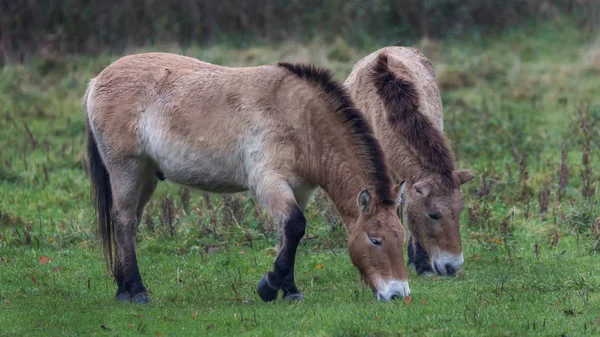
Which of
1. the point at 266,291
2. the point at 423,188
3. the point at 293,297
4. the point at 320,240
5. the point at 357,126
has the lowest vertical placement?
the point at 320,240

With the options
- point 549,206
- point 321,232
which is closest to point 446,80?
point 549,206

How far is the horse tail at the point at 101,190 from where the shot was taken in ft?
27.7

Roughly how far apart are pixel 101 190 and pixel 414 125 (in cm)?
286

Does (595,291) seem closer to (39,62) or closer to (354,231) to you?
(354,231)

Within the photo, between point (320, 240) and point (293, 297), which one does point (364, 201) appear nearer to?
point (293, 297)

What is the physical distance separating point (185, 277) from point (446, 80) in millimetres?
9608

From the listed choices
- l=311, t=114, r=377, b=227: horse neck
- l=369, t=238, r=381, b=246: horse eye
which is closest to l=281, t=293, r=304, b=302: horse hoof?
l=311, t=114, r=377, b=227: horse neck

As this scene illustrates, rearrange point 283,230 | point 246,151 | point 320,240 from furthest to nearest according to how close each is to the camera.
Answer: point 320,240, point 246,151, point 283,230

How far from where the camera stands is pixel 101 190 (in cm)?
850

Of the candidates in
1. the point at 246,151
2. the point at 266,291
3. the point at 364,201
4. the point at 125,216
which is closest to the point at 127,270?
the point at 125,216

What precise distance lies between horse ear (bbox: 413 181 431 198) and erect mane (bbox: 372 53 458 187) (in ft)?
0.47

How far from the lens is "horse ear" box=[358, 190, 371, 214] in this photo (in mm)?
7004

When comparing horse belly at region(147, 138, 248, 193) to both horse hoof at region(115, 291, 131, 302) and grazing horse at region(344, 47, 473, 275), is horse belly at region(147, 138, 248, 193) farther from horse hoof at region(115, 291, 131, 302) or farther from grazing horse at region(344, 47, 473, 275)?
grazing horse at region(344, 47, 473, 275)

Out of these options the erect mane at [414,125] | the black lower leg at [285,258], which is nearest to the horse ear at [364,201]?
the black lower leg at [285,258]
